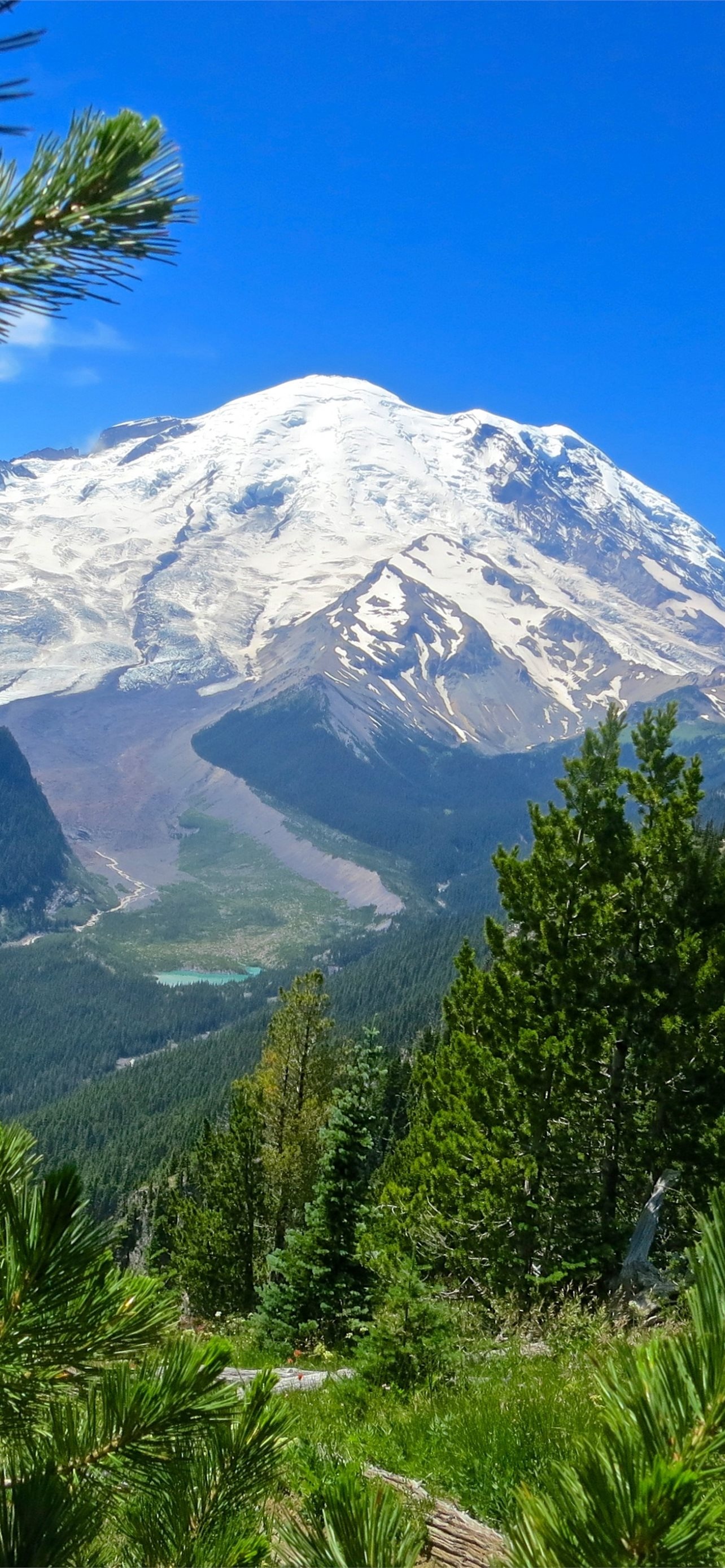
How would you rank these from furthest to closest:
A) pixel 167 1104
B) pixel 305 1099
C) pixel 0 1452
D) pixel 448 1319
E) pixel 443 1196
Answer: pixel 167 1104 → pixel 305 1099 → pixel 443 1196 → pixel 448 1319 → pixel 0 1452

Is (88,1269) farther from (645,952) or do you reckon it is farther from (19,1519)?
(645,952)

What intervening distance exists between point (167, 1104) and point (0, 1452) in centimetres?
15410

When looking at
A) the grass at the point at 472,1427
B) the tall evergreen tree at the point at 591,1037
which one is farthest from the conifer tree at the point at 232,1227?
the grass at the point at 472,1427

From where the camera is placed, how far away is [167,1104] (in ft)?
471

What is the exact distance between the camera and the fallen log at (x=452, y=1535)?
5055 millimetres

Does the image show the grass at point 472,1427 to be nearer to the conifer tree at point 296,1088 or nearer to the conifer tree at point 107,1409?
the conifer tree at point 107,1409

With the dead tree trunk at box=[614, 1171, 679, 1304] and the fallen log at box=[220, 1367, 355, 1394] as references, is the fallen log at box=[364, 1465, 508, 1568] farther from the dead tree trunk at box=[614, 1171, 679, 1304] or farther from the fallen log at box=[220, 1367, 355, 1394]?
the dead tree trunk at box=[614, 1171, 679, 1304]

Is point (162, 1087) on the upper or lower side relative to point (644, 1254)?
lower

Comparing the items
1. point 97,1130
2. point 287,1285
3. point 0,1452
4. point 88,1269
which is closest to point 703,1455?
point 88,1269

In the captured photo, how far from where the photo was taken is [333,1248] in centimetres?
1912

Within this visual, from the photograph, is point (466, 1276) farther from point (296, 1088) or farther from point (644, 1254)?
point (296, 1088)

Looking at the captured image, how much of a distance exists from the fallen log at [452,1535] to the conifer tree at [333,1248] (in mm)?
13377

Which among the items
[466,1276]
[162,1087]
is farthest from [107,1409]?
[162,1087]

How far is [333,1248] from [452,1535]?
15.0m
